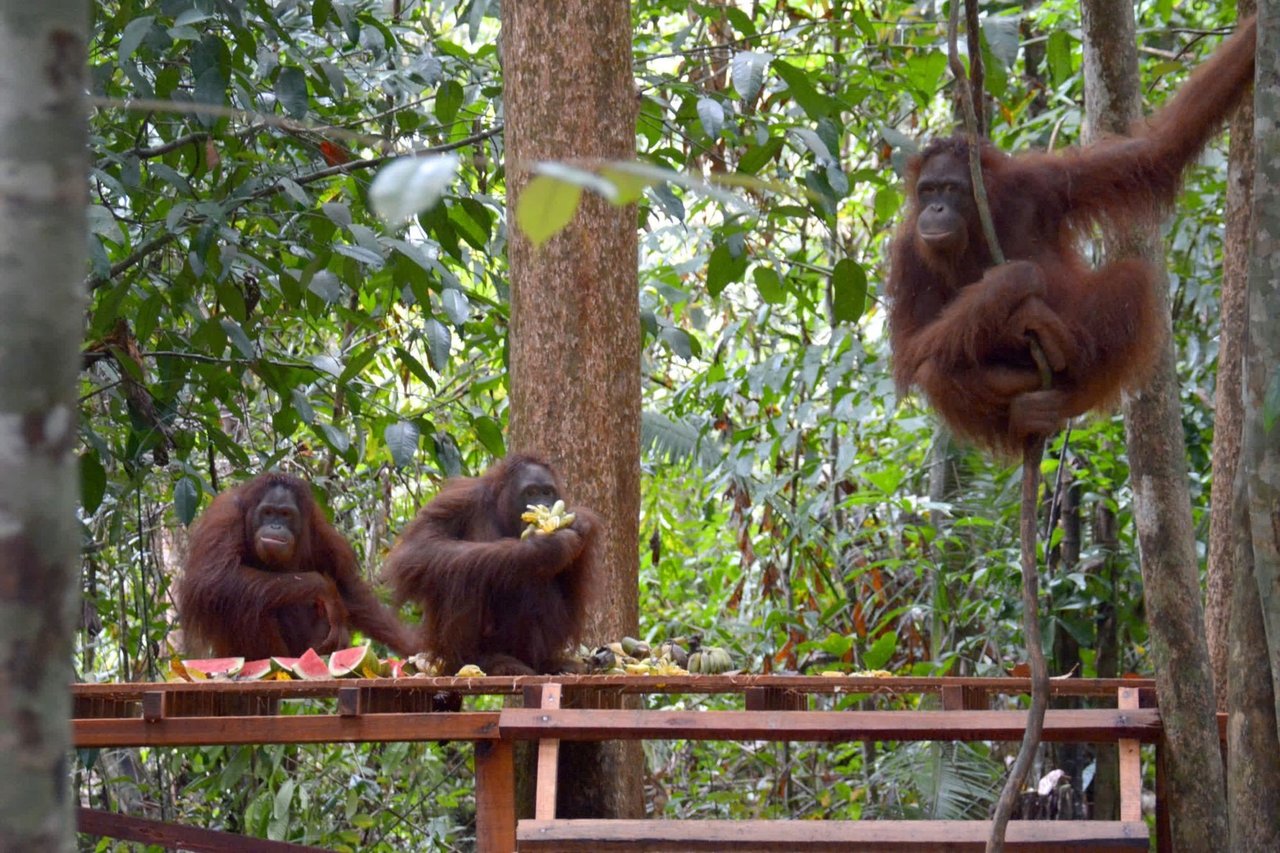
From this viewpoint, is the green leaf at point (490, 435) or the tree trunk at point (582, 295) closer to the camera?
the tree trunk at point (582, 295)

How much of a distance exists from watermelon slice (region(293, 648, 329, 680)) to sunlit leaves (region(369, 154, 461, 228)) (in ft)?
10.1

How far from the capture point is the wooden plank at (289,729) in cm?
321

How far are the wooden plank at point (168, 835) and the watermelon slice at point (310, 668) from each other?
16.8 inches

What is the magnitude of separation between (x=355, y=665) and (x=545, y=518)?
0.66 m

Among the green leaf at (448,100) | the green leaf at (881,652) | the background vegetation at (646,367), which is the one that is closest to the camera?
the background vegetation at (646,367)

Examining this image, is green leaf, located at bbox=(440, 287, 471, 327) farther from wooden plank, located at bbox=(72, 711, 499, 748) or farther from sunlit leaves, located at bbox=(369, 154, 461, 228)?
sunlit leaves, located at bbox=(369, 154, 461, 228)

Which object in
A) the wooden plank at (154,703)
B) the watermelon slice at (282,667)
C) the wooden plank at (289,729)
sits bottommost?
the wooden plank at (289,729)

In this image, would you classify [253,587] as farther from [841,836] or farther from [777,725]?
[841,836]

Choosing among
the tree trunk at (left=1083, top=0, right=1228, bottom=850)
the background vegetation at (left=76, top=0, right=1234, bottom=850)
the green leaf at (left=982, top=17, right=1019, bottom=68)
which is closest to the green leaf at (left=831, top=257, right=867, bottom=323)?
the background vegetation at (left=76, top=0, right=1234, bottom=850)

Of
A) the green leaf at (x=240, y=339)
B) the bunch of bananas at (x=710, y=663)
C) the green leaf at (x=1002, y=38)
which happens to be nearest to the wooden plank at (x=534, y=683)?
the bunch of bananas at (x=710, y=663)

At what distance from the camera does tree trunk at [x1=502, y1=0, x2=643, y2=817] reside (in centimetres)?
431

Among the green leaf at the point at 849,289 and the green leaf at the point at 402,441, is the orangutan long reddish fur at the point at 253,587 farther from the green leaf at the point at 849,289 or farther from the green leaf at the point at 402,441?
the green leaf at the point at 849,289

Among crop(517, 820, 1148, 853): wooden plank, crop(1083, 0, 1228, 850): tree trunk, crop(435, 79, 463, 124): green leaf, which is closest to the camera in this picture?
crop(517, 820, 1148, 853): wooden plank

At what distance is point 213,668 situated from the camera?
393cm
